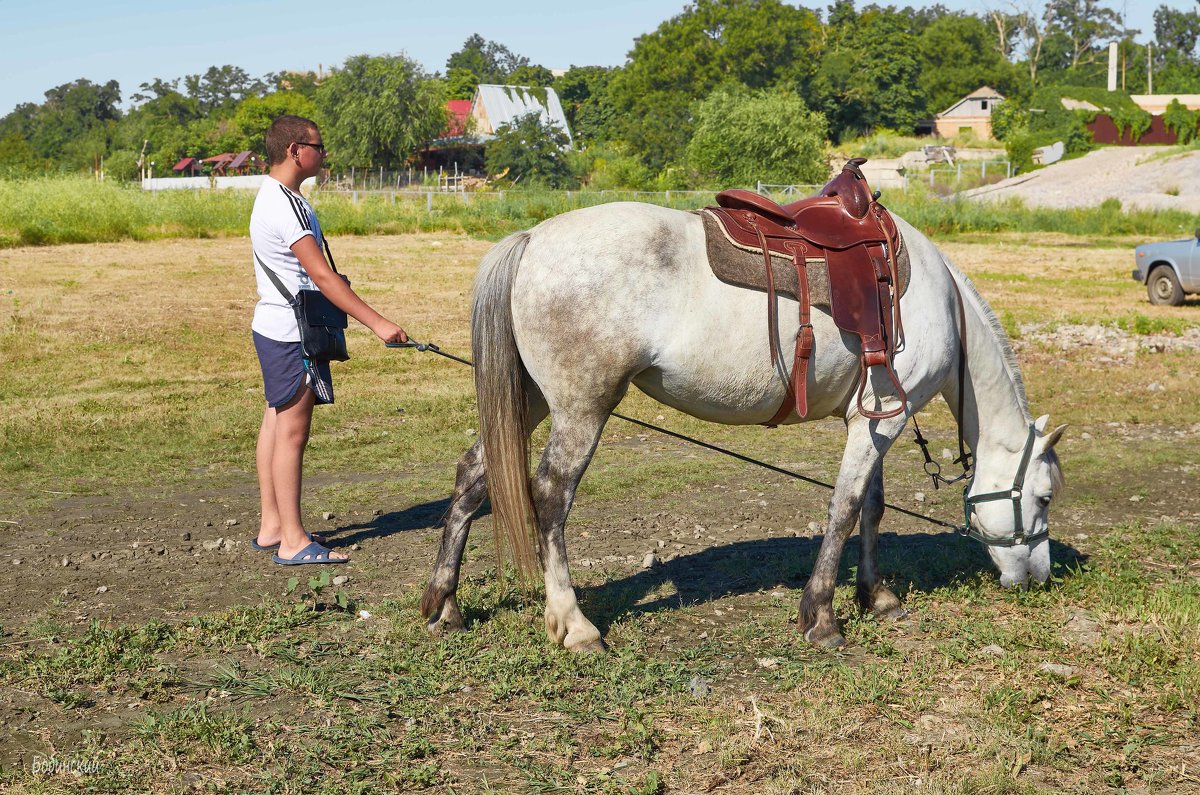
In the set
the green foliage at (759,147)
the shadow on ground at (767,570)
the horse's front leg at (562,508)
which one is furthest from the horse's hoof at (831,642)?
the green foliage at (759,147)

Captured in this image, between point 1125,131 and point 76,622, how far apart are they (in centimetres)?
6943

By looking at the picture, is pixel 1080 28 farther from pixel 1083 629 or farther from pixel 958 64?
pixel 1083 629

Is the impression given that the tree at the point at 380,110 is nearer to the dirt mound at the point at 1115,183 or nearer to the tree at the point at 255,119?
the tree at the point at 255,119

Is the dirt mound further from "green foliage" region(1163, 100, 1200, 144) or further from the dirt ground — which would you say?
the dirt ground

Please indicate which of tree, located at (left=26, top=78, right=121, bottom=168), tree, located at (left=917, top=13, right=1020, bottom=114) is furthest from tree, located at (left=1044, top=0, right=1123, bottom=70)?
tree, located at (left=26, top=78, right=121, bottom=168)

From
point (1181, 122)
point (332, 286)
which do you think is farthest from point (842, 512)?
point (1181, 122)

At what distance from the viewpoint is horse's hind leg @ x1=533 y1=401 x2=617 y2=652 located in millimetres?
4523

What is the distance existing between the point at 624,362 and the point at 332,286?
1.70m

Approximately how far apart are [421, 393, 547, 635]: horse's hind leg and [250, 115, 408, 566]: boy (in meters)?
1.10

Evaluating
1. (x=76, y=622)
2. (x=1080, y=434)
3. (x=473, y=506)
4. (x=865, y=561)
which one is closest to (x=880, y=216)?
(x=865, y=561)

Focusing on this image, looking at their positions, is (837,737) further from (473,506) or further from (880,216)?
(880,216)

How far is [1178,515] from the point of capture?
691 cm

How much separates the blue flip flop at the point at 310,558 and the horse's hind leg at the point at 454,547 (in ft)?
3.76

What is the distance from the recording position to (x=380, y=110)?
2413 inches
